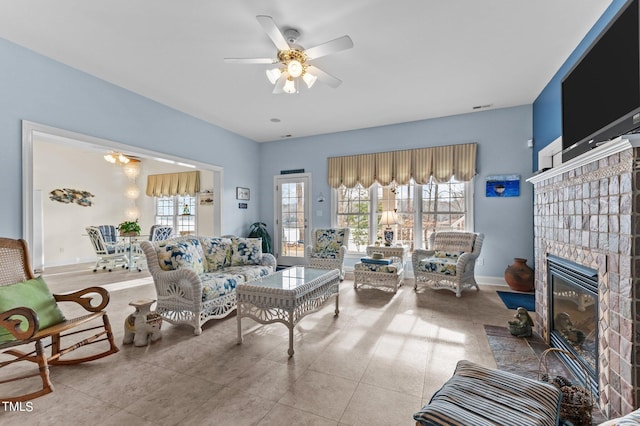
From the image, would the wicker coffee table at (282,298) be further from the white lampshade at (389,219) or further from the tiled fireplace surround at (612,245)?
the white lampshade at (389,219)

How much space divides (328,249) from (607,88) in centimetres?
406

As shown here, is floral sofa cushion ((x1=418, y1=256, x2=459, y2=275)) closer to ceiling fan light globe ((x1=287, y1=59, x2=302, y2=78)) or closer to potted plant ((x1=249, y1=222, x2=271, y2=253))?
ceiling fan light globe ((x1=287, y1=59, x2=302, y2=78))

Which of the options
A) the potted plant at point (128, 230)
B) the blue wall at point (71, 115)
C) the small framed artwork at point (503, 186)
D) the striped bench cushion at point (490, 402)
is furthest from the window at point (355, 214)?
the potted plant at point (128, 230)

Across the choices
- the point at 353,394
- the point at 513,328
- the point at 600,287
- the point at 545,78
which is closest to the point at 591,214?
the point at 600,287

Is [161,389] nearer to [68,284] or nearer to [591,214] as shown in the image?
[591,214]

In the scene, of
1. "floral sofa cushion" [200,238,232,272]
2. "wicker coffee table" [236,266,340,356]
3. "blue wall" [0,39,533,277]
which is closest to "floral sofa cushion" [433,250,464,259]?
"blue wall" [0,39,533,277]

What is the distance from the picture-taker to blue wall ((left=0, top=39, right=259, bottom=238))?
2.83 meters

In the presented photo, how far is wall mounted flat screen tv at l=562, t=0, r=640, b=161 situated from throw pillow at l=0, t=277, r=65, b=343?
13.3 feet

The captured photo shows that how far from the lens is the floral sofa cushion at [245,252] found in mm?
3904

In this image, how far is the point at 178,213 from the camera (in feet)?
25.9

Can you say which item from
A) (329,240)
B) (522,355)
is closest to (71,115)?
(329,240)

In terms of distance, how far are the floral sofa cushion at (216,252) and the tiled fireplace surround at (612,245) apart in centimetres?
358

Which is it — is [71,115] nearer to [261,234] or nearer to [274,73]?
[274,73]

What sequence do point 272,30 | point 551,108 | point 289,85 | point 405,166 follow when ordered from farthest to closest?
point 405,166
point 551,108
point 289,85
point 272,30
